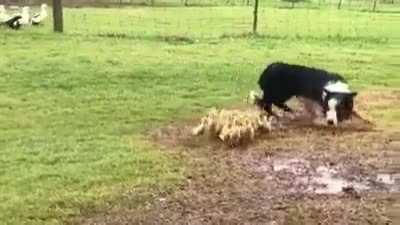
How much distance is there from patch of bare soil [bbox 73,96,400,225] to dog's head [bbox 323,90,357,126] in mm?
130

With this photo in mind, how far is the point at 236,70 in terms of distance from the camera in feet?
50.6

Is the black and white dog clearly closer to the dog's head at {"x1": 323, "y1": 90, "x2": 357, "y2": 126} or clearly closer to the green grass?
the dog's head at {"x1": 323, "y1": 90, "x2": 357, "y2": 126}

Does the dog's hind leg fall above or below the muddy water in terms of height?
below

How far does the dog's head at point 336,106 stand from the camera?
10.2m

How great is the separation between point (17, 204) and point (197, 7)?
28826mm

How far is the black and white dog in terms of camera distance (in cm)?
1025

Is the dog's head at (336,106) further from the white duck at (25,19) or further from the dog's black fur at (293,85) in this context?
the white duck at (25,19)

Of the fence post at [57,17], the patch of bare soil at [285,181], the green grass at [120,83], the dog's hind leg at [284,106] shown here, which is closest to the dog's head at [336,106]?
the patch of bare soil at [285,181]

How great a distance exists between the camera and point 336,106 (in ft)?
33.4

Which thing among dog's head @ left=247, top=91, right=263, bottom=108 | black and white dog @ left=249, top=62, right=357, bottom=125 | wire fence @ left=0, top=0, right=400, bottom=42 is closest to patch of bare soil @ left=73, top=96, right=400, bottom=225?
black and white dog @ left=249, top=62, right=357, bottom=125

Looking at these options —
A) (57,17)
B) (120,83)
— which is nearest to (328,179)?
(120,83)

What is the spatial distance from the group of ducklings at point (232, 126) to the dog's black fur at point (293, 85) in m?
0.91

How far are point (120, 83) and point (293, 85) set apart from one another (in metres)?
3.88

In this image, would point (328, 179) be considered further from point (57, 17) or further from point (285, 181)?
point (57, 17)
